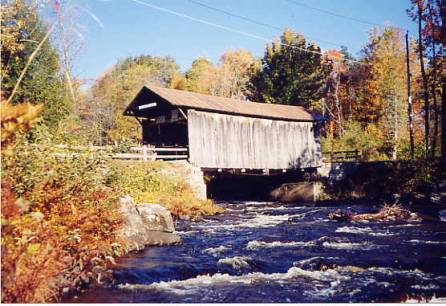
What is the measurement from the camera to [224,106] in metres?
22.9

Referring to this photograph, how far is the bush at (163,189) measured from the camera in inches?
577

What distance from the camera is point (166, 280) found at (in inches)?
251

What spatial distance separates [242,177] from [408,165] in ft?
37.4

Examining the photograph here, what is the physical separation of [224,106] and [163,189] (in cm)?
809

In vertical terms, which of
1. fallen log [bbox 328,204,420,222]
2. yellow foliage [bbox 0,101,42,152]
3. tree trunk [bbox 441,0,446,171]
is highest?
tree trunk [bbox 441,0,446,171]

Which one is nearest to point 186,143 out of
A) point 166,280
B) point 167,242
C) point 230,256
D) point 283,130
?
point 283,130

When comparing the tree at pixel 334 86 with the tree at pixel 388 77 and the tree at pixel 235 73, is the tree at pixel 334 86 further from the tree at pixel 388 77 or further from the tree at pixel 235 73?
the tree at pixel 235 73

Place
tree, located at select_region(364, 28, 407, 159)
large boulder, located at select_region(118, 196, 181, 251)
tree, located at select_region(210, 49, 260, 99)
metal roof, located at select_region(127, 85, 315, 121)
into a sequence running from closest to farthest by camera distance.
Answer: large boulder, located at select_region(118, 196, 181, 251) < metal roof, located at select_region(127, 85, 315, 121) < tree, located at select_region(364, 28, 407, 159) < tree, located at select_region(210, 49, 260, 99)

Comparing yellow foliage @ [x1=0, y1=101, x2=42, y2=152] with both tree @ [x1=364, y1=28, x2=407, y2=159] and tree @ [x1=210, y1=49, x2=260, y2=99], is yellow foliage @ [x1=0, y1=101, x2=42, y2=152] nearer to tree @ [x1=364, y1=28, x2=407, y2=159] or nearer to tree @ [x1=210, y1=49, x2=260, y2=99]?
tree @ [x1=364, y1=28, x2=407, y2=159]

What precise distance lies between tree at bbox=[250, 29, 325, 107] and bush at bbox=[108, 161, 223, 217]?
2317 cm

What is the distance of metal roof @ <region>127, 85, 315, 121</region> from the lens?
816 inches


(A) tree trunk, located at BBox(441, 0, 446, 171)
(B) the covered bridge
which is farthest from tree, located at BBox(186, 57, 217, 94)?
(A) tree trunk, located at BBox(441, 0, 446, 171)

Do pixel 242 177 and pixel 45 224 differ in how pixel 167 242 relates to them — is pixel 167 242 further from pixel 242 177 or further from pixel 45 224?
pixel 242 177

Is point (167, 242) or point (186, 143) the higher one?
point (186, 143)
